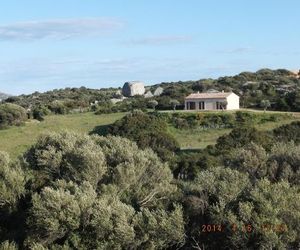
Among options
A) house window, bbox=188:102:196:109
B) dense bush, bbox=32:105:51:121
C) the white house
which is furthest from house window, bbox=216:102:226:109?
dense bush, bbox=32:105:51:121

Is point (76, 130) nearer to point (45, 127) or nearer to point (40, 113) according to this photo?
point (45, 127)

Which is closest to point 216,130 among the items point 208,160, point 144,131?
point 144,131

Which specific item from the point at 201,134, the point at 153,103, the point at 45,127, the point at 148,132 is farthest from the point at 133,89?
the point at 148,132

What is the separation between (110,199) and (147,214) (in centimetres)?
195

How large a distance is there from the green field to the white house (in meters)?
7.74

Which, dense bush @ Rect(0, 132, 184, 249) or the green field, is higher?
dense bush @ Rect(0, 132, 184, 249)

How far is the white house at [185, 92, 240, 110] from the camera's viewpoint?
6184 centimetres

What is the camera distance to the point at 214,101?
6250cm

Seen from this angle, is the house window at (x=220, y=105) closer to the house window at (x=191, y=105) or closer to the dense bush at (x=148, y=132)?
the house window at (x=191, y=105)

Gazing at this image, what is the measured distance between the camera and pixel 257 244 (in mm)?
19156

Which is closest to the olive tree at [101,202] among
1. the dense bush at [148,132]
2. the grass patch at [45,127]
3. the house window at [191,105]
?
the dense bush at [148,132]

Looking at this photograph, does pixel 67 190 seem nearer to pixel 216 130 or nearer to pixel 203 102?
pixel 216 130

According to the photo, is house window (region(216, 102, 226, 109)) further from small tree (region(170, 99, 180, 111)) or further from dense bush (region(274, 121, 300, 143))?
dense bush (region(274, 121, 300, 143))
